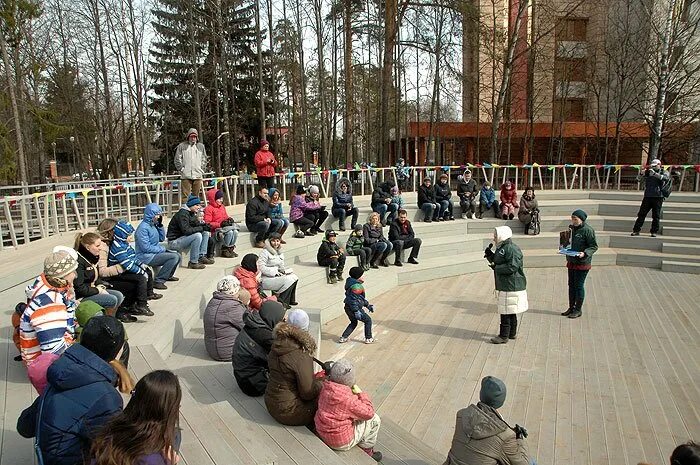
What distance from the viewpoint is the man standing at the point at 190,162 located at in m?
9.46

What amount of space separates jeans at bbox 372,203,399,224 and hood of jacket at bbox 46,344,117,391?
9.31 metres

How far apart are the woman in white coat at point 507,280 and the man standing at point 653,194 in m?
6.53

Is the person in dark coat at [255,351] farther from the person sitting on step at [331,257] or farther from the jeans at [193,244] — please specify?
the person sitting on step at [331,257]

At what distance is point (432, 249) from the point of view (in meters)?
11.3

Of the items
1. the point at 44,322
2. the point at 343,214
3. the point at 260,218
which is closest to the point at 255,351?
the point at 44,322

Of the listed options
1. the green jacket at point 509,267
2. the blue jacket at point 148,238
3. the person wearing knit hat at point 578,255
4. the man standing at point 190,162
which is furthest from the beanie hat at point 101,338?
the man standing at point 190,162

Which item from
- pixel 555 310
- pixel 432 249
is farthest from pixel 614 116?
pixel 555 310

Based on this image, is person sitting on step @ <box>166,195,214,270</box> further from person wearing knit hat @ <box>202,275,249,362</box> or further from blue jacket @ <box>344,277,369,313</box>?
person wearing knit hat @ <box>202,275,249,362</box>

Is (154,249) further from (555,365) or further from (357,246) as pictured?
(555,365)

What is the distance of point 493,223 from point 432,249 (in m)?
2.38

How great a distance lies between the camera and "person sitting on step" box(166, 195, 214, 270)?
24.5 ft

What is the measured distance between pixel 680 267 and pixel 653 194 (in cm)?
179

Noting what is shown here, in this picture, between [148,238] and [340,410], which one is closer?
[340,410]

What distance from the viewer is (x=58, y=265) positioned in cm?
355
